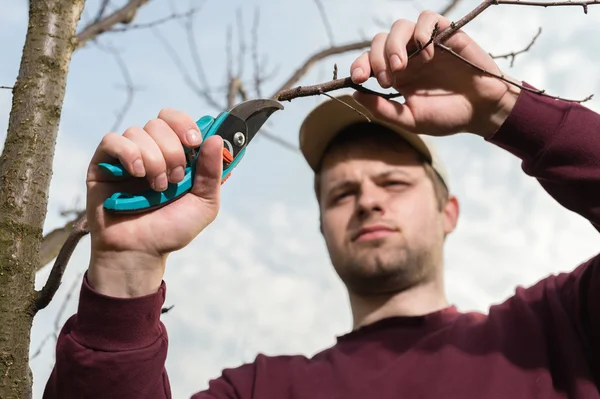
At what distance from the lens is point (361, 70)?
1.28 metres

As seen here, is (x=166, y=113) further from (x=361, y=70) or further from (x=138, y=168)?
(x=361, y=70)

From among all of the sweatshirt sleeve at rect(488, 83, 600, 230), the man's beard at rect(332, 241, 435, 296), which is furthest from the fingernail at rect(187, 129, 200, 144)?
the man's beard at rect(332, 241, 435, 296)

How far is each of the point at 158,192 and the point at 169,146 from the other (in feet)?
0.40

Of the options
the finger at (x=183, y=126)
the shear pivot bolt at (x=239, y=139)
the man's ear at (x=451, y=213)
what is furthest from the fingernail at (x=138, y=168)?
the man's ear at (x=451, y=213)

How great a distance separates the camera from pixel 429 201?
8.20 feet

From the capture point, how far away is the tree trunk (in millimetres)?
1128

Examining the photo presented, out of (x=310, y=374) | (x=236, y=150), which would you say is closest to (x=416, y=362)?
(x=310, y=374)

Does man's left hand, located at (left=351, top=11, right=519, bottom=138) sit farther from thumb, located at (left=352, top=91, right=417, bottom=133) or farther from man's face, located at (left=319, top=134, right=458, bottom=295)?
man's face, located at (left=319, top=134, right=458, bottom=295)

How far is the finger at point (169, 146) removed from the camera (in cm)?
110

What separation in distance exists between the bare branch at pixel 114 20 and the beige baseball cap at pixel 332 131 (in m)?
1.22

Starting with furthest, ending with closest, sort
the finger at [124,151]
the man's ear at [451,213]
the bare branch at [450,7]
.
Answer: the bare branch at [450,7] → the man's ear at [451,213] → the finger at [124,151]

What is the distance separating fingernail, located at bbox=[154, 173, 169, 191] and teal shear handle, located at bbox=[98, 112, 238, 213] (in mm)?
51

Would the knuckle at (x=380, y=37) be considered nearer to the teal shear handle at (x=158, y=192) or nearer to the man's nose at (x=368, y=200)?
the teal shear handle at (x=158, y=192)

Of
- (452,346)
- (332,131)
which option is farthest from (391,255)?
(332,131)
